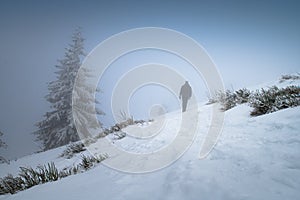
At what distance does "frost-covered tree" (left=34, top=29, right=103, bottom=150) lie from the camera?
1684 centimetres

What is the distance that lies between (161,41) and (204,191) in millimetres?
9334

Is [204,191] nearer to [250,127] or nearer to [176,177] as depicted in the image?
[176,177]

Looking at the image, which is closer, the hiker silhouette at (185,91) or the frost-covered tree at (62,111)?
the hiker silhouette at (185,91)

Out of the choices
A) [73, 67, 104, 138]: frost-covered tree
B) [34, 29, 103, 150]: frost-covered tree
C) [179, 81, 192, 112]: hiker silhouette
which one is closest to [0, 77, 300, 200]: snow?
[179, 81, 192, 112]: hiker silhouette

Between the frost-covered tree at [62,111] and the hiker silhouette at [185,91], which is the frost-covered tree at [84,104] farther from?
the hiker silhouette at [185,91]

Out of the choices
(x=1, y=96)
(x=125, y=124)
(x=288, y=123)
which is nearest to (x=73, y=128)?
(x=125, y=124)

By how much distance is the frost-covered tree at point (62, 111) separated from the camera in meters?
16.8

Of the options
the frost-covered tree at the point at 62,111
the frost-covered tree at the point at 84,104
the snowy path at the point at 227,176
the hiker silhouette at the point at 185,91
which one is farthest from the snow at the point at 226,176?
the frost-covered tree at the point at 62,111

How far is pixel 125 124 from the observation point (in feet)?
28.1

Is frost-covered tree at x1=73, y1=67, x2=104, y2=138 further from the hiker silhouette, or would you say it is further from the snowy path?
the snowy path

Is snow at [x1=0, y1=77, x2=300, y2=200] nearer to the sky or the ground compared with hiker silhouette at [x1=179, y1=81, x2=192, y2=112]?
nearer to the ground

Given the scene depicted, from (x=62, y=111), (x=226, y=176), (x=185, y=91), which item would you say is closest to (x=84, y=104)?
(x=62, y=111)

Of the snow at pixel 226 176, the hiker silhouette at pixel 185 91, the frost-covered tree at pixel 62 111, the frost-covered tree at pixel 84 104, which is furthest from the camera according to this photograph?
the frost-covered tree at pixel 84 104

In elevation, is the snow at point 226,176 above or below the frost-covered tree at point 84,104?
below
